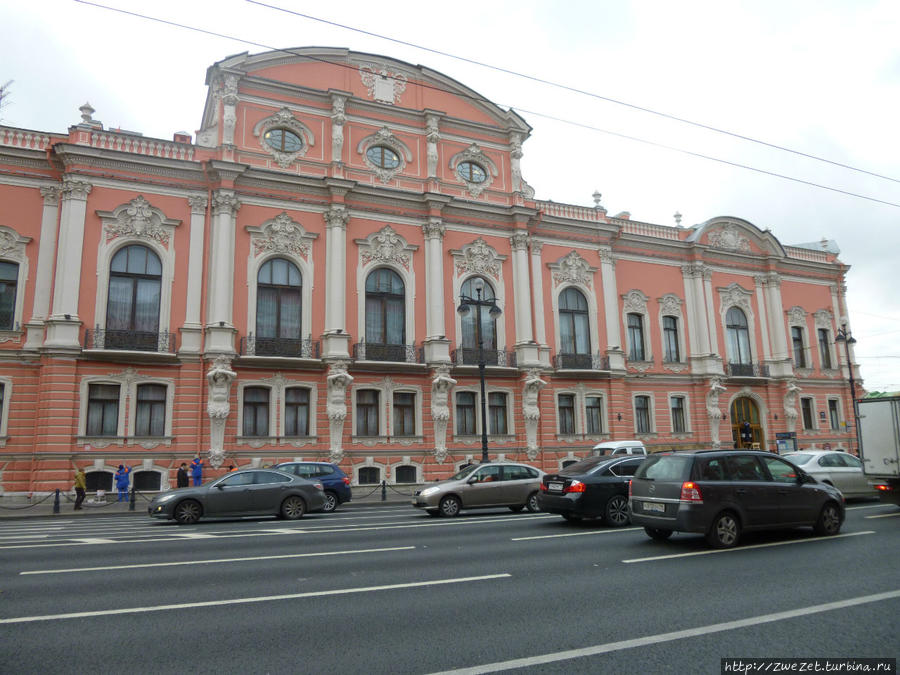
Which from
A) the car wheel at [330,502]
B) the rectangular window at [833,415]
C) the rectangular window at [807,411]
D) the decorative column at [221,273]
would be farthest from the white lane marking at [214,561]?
the rectangular window at [833,415]

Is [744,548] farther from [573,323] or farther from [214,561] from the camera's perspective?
[573,323]

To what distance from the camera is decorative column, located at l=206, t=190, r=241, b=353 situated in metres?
24.6

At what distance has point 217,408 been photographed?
23.8 m

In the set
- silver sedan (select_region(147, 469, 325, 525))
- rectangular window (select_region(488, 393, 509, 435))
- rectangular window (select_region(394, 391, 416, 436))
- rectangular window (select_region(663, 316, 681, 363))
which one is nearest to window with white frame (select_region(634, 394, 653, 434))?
rectangular window (select_region(663, 316, 681, 363))

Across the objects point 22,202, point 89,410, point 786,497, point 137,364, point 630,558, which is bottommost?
point 630,558

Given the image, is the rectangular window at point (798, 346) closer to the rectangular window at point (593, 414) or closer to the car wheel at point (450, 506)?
the rectangular window at point (593, 414)

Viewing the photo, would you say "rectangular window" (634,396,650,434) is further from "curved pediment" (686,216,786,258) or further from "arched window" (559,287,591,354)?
"curved pediment" (686,216,786,258)

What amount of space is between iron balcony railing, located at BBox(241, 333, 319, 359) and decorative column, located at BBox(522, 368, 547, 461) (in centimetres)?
1003

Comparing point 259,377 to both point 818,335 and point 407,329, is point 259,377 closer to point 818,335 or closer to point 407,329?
point 407,329

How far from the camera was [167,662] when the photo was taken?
4.74 m

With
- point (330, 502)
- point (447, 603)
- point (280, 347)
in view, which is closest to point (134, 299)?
point (280, 347)

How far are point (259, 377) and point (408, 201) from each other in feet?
35.5

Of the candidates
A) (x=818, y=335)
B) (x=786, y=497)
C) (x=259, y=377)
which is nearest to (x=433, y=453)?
(x=259, y=377)

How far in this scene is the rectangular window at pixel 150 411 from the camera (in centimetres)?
2345
